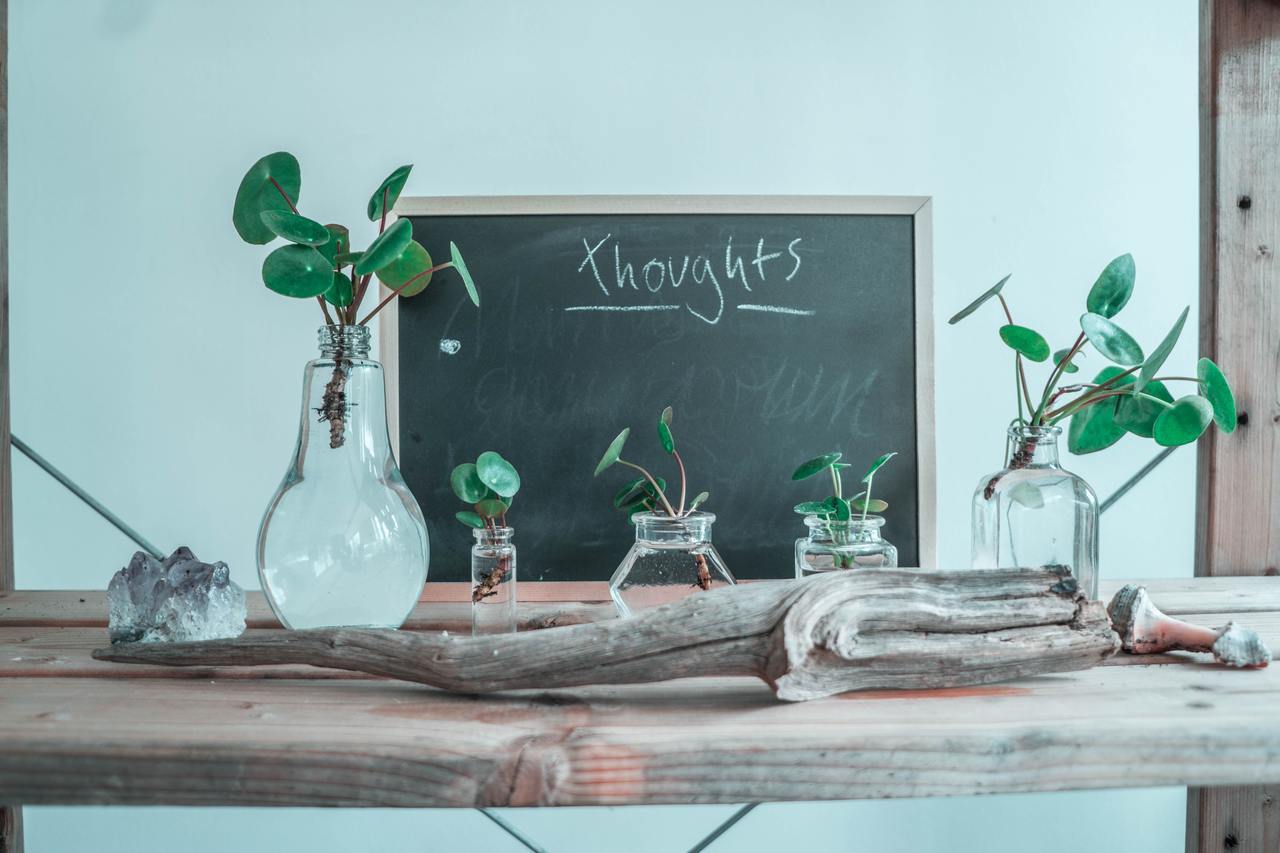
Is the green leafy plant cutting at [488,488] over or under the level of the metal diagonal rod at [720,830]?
over

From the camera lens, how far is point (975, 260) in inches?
43.1

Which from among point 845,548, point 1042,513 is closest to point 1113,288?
point 1042,513

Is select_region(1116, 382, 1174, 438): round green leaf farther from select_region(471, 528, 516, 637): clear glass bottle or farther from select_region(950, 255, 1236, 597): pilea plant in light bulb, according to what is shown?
select_region(471, 528, 516, 637): clear glass bottle

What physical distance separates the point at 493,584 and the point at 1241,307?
0.77 m

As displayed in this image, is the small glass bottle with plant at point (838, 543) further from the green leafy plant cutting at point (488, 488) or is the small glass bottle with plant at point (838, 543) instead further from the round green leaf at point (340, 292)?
the round green leaf at point (340, 292)

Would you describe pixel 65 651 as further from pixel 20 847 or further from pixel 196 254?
pixel 196 254

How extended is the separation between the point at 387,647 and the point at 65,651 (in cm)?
28

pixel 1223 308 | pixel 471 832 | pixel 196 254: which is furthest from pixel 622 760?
pixel 196 254

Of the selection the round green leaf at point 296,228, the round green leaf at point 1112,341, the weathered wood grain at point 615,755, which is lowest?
the weathered wood grain at point 615,755

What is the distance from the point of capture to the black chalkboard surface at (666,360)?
944mm

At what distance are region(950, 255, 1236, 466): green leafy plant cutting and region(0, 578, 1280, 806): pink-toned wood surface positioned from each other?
248mm

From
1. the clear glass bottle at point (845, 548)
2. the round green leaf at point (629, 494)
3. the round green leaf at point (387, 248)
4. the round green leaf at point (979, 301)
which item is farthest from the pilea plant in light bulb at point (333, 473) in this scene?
the round green leaf at point (979, 301)

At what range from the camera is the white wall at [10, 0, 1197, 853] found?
1076mm

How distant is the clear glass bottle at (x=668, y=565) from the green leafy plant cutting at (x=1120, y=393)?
0.25 meters
